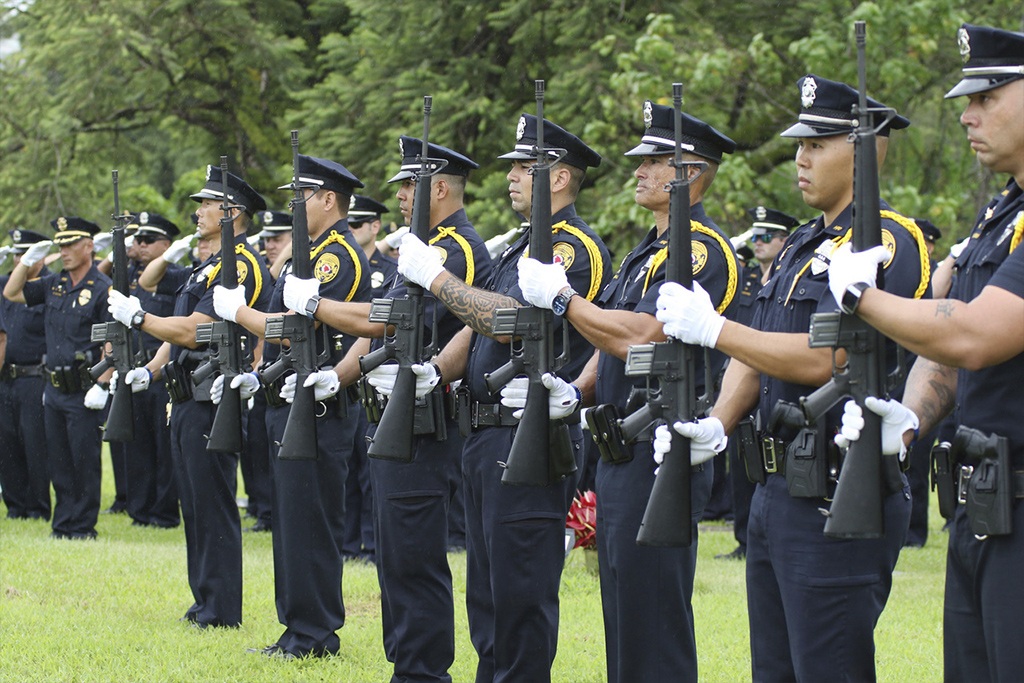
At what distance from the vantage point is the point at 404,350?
573 centimetres

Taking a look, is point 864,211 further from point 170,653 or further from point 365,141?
point 365,141

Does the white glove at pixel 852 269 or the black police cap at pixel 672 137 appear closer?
the white glove at pixel 852 269

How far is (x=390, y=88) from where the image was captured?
1650 cm

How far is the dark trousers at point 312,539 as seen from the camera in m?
6.73

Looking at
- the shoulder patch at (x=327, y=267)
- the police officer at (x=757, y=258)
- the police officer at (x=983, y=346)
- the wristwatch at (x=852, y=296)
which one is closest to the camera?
the police officer at (x=983, y=346)

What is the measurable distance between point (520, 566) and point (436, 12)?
12342 mm

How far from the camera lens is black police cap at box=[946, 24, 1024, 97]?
11.9ft

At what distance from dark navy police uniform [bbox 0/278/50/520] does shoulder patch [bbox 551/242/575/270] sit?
768 cm

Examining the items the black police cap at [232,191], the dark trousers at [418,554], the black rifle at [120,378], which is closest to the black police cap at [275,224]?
the black rifle at [120,378]

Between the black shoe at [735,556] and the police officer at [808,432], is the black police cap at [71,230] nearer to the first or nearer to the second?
the black shoe at [735,556]

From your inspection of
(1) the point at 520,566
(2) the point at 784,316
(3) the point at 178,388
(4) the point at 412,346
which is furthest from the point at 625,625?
(3) the point at 178,388

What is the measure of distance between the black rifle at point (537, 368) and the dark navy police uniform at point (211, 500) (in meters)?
2.76

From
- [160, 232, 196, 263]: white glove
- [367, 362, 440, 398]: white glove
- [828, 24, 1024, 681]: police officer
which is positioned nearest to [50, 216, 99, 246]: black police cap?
[160, 232, 196, 263]: white glove

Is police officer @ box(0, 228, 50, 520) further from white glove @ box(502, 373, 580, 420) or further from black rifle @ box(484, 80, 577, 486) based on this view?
black rifle @ box(484, 80, 577, 486)
